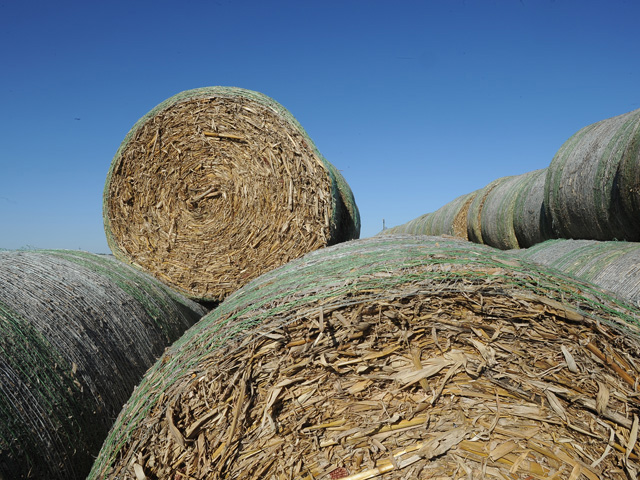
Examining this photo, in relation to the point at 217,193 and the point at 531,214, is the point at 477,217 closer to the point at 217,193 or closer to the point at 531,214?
the point at 531,214

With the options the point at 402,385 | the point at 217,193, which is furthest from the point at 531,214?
the point at 402,385

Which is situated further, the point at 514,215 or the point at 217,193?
the point at 514,215

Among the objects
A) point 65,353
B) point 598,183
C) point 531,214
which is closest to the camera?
point 65,353

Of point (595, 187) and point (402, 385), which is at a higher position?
point (595, 187)

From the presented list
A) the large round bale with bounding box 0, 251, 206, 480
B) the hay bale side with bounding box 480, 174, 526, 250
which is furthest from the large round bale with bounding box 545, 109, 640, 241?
the large round bale with bounding box 0, 251, 206, 480

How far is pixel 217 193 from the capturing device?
319 centimetres

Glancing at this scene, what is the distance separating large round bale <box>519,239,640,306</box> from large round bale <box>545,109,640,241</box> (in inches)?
7.5

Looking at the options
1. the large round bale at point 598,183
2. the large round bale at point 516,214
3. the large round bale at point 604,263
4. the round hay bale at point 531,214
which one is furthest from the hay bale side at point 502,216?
the large round bale at point 604,263

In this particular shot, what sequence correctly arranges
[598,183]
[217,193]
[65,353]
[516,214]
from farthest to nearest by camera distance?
[516,214], [598,183], [217,193], [65,353]

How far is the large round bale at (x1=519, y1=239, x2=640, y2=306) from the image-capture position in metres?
2.57

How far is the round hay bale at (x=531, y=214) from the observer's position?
502cm

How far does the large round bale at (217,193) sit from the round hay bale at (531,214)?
3.06 meters

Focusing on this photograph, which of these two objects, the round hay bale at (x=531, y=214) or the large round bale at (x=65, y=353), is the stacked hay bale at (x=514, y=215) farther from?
the large round bale at (x=65, y=353)

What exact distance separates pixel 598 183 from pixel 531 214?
1907 millimetres
